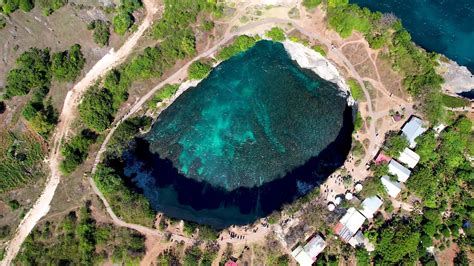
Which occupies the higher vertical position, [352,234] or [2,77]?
[2,77]

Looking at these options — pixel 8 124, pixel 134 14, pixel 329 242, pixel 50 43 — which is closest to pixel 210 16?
pixel 134 14

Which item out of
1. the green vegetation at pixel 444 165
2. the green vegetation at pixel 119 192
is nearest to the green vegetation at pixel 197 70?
the green vegetation at pixel 119 192

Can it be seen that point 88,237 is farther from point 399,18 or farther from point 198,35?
point 399,18

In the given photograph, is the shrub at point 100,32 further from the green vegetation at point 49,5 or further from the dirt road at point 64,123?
the green vegetation at point 49,5

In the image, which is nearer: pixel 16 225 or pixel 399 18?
pixel 16 225

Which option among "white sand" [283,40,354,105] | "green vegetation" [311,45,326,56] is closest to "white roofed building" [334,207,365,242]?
"white sand" [283,40,354,105]

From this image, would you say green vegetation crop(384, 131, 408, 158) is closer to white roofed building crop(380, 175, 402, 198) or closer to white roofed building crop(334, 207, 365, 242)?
white roofed building crop(380, 175, 402, 198)
